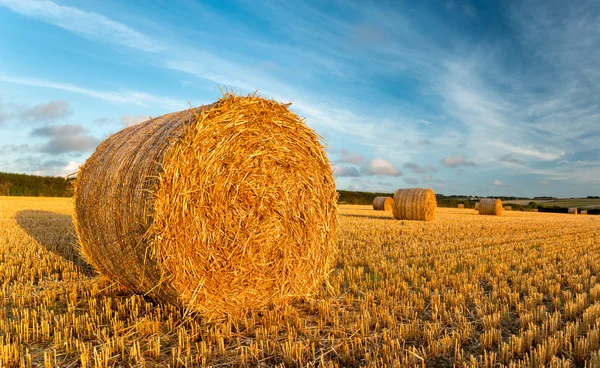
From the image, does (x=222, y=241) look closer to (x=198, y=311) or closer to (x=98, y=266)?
(x=198, y=311)

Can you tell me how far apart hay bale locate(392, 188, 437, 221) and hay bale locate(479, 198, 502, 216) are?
32.9 ft

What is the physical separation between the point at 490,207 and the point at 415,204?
1133cm

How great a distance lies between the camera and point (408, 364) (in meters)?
3.01

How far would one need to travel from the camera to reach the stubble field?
3.19 m

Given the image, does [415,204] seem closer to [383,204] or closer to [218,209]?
[383,204]

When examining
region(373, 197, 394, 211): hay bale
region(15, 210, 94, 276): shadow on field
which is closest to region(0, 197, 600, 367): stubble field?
region(15, 210, 94, 276): shadow on field

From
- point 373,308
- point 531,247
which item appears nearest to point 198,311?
point 373,308

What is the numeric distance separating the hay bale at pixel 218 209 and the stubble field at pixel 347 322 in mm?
320

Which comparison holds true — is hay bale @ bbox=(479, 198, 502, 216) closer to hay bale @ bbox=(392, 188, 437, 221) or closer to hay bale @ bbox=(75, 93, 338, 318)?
hay bale @ bbox=(392, 188, 437, 221)

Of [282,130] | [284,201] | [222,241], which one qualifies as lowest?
[222,241]

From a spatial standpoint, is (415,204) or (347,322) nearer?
(347,322)

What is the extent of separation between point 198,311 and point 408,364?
2080 mm

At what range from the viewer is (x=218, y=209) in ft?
13.9

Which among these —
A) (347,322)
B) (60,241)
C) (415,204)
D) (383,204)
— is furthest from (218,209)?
(383,204)
